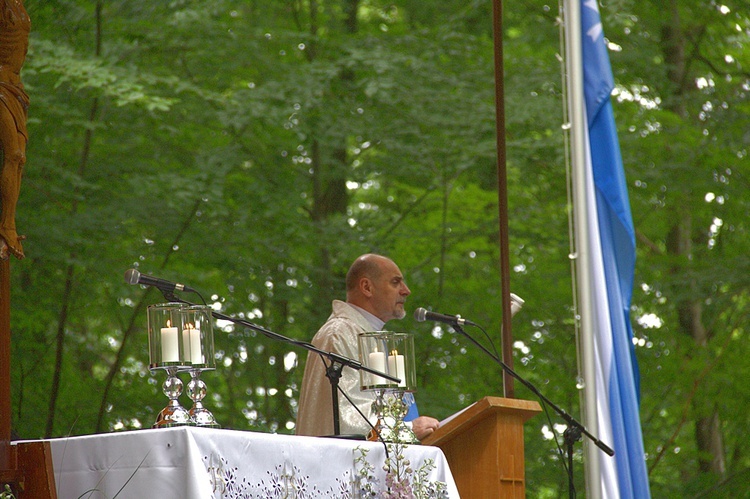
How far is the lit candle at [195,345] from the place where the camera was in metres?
3.08

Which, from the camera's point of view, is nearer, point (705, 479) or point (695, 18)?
point (705, 479)

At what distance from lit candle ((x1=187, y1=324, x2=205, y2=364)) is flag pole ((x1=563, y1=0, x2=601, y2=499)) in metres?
2.46

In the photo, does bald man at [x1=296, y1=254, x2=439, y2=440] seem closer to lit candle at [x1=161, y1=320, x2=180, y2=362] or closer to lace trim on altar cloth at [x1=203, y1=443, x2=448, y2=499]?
lace trim on altar cloth at [x1=203, y1=443, x2=448, y2=499]

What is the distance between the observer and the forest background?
8977 millimetres

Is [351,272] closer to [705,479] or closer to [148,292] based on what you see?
[148,292]

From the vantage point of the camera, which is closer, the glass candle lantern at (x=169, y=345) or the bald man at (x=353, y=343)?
the glass candle lantern at (x=169, y=345)

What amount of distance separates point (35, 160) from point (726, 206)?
6208 millimetres

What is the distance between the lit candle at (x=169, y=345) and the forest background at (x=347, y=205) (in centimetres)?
573

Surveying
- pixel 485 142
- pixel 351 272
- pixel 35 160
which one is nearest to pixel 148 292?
pixel 35 160

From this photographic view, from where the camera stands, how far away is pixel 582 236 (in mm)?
5332

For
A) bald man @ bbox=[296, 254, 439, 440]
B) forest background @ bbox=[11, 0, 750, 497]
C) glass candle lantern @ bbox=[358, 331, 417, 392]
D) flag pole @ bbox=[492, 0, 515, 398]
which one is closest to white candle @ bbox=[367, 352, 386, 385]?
glass candle lantern @ bbox=[358, 331, 417, 392]

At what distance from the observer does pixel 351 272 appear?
5.08 m

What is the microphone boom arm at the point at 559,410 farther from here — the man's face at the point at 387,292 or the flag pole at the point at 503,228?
the man's face at the point at 387,292

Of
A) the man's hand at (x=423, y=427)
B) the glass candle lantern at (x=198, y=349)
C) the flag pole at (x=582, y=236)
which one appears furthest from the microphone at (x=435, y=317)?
the flag pole at (x=582, y=236)
